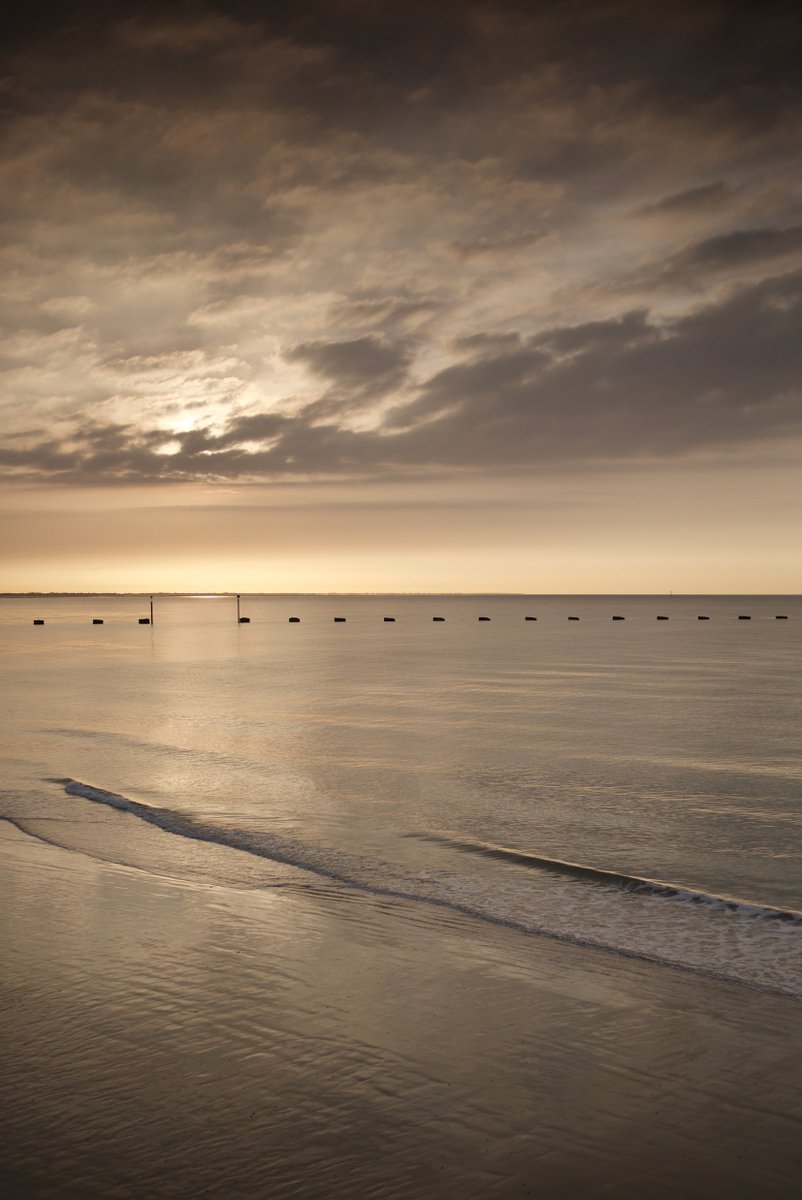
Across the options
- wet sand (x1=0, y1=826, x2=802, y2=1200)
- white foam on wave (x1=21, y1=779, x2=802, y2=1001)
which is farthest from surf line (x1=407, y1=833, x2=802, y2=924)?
wet sand (x1=0, y1=826, x2=802, y2=1200)

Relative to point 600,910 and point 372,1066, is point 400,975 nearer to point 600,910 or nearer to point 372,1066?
point 372,1066

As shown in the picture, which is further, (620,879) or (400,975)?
(620,879)

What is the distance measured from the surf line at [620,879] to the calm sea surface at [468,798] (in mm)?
48

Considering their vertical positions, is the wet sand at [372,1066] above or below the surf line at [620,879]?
above

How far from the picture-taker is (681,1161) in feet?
19.4

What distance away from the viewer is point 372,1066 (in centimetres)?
706

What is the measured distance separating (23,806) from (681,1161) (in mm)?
13961

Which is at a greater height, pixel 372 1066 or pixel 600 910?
pixel 372 1066

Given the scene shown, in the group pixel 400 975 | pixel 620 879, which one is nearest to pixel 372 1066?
pixel 400 975

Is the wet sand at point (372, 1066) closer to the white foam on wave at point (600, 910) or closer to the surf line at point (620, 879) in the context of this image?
the white foam on wave at point (600, 910)

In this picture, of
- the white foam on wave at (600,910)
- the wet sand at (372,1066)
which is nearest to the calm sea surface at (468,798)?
the white foam on wave at (600,910)

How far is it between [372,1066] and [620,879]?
6418 mm

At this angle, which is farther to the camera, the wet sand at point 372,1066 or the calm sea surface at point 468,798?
the calm sea surface at point 468,798

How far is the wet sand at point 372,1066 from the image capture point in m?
5.76
